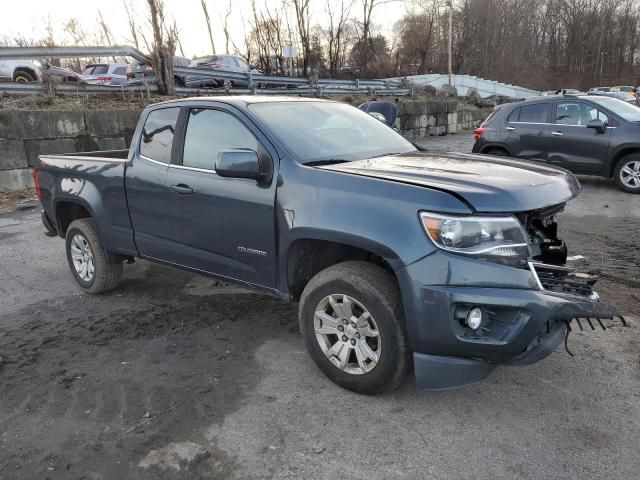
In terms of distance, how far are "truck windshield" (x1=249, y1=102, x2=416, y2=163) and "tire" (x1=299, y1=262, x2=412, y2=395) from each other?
87 centimetres

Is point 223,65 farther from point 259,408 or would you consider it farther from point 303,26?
point 259,408

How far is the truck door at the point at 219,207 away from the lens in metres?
3.47

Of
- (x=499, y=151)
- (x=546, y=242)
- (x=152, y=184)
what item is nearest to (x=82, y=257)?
(x=152, y=184)

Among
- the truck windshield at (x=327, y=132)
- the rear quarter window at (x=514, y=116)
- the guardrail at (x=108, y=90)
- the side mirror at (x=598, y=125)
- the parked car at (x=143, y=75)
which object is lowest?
the side mirror at (x=598, y=125)

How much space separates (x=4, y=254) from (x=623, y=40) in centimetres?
7824

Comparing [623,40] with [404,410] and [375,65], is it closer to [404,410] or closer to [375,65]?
[375,65]

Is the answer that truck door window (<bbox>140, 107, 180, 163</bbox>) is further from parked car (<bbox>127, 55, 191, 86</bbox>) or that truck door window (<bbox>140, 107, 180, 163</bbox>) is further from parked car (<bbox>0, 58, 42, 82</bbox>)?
parked car (<bbox>0, 58, 42, 82</bbox>)

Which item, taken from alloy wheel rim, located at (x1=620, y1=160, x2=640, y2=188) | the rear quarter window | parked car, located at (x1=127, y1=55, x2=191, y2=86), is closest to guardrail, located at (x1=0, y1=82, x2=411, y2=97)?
parked car, located at (x1=127, y1=55, x2=191, y2=86)

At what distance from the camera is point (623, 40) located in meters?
66.8

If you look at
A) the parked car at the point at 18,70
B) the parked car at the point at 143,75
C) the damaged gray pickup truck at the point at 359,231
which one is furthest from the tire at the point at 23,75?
the damaged gray pickup truck at the point at 359,231

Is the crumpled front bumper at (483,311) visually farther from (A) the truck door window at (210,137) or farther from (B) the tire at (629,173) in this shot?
(B) the tire at (629,173)

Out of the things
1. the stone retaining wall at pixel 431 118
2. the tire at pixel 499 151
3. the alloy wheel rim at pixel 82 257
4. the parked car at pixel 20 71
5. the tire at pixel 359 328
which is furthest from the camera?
the stone retaining wall at pixel 431 118

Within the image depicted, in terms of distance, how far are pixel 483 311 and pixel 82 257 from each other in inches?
159

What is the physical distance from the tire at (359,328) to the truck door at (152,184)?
155cm
